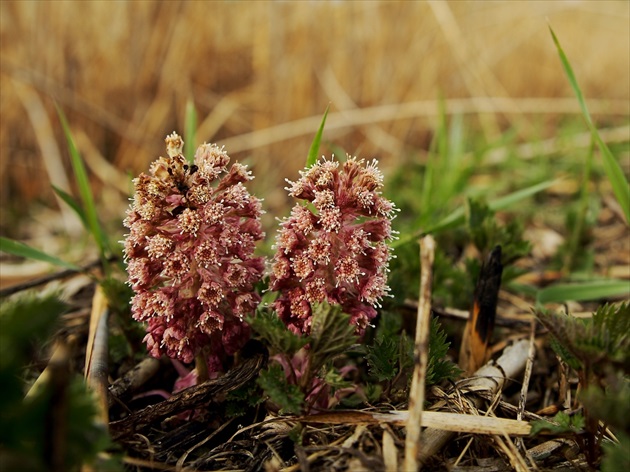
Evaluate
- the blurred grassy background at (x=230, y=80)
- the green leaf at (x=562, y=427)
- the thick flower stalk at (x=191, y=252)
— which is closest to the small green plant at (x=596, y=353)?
the green leaf at (x=562, y=427)

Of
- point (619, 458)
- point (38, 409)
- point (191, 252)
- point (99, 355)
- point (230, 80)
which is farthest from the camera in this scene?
point (230, 80)

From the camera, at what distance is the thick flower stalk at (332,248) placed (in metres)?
1.57

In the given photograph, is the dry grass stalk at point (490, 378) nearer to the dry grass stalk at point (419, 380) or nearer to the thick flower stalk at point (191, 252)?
the dry grass stalk at point (419, 380)

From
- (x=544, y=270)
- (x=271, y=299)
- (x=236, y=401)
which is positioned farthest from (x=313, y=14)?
(x=236, y=401)

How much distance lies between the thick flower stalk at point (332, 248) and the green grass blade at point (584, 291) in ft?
3.69

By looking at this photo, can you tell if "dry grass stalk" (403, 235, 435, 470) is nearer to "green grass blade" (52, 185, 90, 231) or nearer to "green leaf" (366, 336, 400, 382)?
"green leaf" (366, 336, 400, 382)

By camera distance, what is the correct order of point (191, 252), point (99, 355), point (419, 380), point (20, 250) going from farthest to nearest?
point (20, 250), point (99, 355), point (191, 252), point (419, 380)

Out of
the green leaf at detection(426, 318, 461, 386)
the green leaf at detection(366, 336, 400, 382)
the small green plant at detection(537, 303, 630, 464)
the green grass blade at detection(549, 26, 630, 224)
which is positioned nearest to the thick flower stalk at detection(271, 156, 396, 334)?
the green leaf at detection(366, 336, 400, 382)

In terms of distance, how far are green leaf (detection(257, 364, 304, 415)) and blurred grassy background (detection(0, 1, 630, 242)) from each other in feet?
11.3

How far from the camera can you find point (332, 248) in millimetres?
1589

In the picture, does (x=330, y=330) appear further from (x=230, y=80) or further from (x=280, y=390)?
(x=230, y=80)

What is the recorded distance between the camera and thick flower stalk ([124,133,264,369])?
5.08 ft

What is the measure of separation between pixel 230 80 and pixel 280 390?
4741 mm

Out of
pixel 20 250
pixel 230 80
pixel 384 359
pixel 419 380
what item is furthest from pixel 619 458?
pixel 230 80
